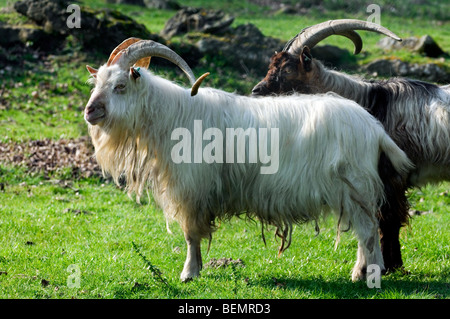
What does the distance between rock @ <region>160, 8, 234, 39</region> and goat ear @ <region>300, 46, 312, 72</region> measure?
952 cm

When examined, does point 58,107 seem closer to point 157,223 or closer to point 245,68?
point 245,68

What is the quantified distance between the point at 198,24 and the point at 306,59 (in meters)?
10.1

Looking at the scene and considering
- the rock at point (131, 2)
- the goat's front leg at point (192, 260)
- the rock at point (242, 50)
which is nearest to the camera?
the goat's front leg at point (192, 260)

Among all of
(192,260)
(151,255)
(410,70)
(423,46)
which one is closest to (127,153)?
(192,260)

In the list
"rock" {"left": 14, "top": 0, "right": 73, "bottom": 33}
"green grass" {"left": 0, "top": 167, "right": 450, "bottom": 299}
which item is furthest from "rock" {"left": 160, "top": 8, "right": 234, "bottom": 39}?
"green grass" {"left": 0, "top": 167, "right": 450, "bottom": 299}

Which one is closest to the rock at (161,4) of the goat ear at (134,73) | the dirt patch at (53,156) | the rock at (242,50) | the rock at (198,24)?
the rock at (198,24)

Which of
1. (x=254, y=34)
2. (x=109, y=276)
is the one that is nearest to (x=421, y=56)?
(x=254, y=34)

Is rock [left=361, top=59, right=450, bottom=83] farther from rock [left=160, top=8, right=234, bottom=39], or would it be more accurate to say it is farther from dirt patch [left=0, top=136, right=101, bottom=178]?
dirt patch [left=0, top=136, right=101, bottom=178]

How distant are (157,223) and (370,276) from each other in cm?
329

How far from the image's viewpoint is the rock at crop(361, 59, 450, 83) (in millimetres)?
15359

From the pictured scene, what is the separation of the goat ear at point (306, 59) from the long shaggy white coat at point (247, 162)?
150 centimetres

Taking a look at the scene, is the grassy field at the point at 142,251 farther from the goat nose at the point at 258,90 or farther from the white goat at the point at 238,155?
the goat nose at the point at 258,90

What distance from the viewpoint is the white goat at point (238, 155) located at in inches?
232

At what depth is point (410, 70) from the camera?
15508mm
